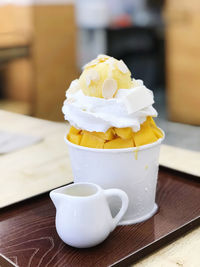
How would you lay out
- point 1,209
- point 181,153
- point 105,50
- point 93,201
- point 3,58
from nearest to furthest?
point 93,201 → point 1,209 → point 181,153 → point 105,50 → point 3,58

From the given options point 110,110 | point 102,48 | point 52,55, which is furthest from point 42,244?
point 52,55

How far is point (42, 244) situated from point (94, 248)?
64 mm

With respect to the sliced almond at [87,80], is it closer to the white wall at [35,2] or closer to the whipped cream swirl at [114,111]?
the whipped cream swirl at [114,111]

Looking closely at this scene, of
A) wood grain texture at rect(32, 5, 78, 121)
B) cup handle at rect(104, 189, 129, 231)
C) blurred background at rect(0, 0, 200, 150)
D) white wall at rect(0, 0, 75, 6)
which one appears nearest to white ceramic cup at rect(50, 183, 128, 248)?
cup handle at rect(104, 189, 129, 231)

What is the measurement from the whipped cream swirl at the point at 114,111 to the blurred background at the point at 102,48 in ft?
1.59

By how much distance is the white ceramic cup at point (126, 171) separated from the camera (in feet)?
1.69

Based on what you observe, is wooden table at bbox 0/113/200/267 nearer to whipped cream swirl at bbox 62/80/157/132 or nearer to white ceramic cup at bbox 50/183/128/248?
white ceramic cup at bbox 50/183/128/248

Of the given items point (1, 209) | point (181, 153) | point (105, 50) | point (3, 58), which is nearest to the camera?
point (1, 209)

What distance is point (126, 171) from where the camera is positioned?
1.72 feet

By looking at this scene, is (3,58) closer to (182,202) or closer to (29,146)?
(29,146)

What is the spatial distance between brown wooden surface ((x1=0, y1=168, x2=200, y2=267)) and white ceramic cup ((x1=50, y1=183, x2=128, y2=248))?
2cm

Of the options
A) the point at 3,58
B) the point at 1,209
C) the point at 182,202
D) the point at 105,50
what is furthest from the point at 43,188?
the point at 3,58

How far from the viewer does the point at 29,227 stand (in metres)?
0.54

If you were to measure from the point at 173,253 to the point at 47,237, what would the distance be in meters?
0.15
